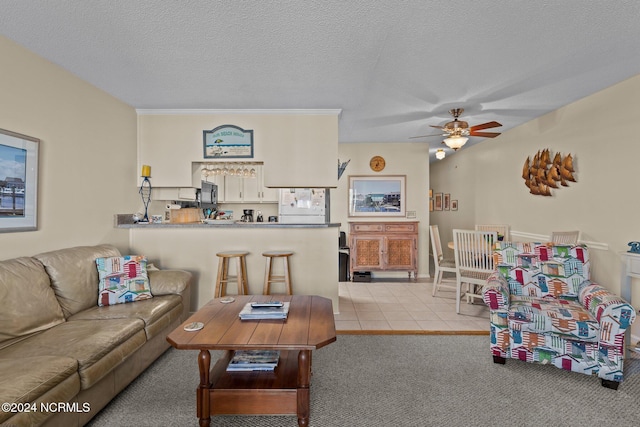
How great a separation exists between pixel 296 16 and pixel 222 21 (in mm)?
489

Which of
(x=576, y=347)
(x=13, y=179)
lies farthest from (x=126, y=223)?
(x=576, y=347)

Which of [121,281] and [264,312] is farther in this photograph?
[121,281]

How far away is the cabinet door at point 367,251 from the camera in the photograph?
5.28 meters

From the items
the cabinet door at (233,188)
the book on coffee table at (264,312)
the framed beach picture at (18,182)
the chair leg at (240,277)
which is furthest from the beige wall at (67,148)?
the cabinet door at (233,188)

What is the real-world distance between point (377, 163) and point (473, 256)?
8.52 ft

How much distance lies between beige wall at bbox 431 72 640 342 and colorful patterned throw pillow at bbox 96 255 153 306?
4.37 m

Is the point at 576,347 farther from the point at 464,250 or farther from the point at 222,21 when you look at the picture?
the point at 222,21

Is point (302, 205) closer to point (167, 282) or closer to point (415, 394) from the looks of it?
point (167, 282)

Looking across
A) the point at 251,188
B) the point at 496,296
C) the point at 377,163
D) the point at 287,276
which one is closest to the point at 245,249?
the point at 287,276

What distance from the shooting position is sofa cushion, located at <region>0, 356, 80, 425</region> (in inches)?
49.6

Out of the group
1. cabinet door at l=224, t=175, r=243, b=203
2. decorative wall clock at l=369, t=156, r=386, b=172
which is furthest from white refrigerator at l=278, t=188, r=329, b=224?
decorative wall clock at l=369, t=156, r=386, b=172

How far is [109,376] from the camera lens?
182 cm

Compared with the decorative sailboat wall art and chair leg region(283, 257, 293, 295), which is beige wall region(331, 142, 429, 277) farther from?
chair leg region(283, 257, 293, 295)

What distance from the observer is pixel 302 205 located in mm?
5215
